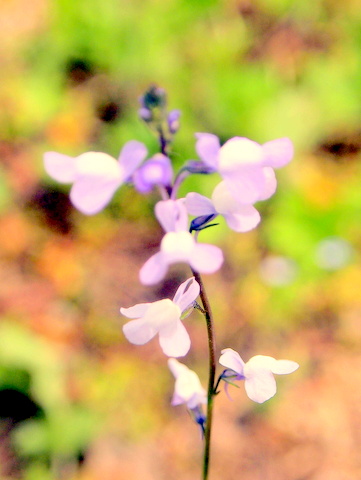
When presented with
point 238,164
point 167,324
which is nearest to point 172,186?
point 238,164


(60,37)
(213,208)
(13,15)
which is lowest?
(213,208)

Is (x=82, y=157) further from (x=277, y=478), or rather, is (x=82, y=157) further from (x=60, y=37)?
(x=60, y=37)

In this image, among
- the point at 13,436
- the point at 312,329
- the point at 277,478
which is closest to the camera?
the point at 277,478

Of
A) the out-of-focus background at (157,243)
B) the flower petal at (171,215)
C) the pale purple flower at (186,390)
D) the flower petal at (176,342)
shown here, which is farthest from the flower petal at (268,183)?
the out-of-focus background at (157,243)

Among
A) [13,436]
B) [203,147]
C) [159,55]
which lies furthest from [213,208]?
[159,55]

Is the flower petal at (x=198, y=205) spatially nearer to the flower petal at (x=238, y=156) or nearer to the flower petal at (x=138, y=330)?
the flower petal at (x=238, y=156)

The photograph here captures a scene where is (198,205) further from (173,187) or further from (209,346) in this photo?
(209,346)

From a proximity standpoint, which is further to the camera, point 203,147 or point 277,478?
point 277,478
